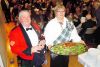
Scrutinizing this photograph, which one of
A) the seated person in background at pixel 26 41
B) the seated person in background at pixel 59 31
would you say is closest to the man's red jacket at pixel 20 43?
the seated person in background at pixel 26 41

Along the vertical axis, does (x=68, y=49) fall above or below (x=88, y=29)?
above

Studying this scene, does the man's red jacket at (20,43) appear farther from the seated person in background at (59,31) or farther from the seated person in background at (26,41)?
the seated person in background at (59,31)

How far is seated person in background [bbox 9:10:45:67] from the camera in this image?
350 cm

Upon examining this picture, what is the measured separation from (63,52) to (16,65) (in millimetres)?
2295

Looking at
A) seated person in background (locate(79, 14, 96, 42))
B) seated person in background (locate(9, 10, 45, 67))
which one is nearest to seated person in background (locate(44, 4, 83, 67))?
seated person in background (locate(9, 10, 45, 67))

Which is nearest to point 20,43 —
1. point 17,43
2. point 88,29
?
point 17,43

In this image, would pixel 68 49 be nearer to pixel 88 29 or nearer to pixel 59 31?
pixel 59 31

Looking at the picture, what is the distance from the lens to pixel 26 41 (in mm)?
3521

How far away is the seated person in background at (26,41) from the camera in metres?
3.50

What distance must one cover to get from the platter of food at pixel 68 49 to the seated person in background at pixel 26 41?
21 cm

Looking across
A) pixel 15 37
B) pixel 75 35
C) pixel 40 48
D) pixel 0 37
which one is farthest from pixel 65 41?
pixel 0 37

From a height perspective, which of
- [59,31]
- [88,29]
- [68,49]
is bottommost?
[88,29]

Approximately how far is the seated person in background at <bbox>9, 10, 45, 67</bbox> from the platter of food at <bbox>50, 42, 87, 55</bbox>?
0.70 ft

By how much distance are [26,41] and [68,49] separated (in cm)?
55
